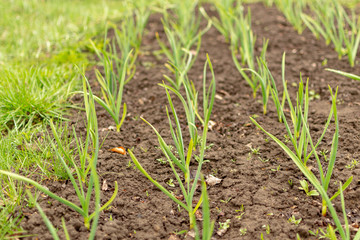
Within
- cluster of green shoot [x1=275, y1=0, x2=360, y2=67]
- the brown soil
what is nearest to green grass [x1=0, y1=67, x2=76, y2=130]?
the brown soil

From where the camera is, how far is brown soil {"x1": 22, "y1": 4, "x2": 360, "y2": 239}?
1.84 meters

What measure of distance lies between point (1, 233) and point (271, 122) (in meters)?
1.68

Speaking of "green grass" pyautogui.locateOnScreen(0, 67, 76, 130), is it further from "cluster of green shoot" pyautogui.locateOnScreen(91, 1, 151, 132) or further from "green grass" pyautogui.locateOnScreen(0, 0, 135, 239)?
"cluster of green shoot" pyautogui.locateOnScreen(91, 1, 151, 132)

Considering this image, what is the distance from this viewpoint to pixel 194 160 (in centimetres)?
233

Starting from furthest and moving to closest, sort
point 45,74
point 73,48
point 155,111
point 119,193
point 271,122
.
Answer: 1. point 73,48
2. point 45,74
3. point 155,111
4. point 271,122
5. point 119,193

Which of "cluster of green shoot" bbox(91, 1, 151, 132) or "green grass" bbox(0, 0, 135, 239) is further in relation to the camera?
"cluster of green shoot" bbox(91, 1, 151, 132)

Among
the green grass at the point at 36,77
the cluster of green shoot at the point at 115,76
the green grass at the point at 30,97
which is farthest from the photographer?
the green grass at the point at 30,97

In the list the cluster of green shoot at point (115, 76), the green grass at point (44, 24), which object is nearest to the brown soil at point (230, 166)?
the cluster of green shoot at point (115, 76)

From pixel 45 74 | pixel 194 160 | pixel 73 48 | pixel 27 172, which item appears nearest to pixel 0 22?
pixel 73 48

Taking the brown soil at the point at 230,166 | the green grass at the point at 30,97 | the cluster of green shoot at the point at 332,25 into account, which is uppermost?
the cluster of green shoot at the point at 332,25

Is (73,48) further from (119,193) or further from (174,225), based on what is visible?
(174,225)

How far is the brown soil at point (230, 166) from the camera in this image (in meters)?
1.84

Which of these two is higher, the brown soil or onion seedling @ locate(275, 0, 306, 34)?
onion seedling @ locate(275, 0, 306, 34)

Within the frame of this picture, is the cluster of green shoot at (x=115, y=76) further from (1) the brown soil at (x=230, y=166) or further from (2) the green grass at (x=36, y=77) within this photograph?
(2) the green grass at (x=36, y=77)
